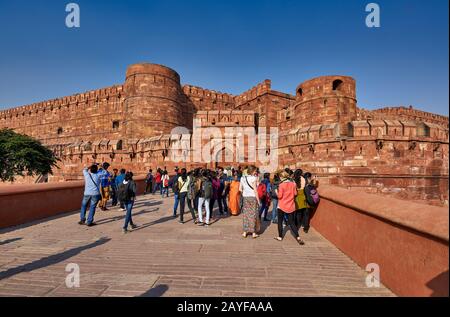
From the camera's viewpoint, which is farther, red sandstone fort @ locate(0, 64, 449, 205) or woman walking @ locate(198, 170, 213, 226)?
red sandstone fort @ locate(0, 64, 449, 205)

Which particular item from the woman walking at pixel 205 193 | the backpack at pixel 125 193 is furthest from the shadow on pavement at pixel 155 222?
the woman walking at pixel 205 193

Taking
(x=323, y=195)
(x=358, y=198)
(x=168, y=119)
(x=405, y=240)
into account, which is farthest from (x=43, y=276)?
(x=168, y=119)

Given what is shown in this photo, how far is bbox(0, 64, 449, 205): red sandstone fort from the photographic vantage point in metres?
11.7

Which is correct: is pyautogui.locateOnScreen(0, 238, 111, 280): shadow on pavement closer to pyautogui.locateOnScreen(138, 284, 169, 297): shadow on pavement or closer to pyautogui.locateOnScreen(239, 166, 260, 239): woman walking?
pyautogui.locateOnScreen(138, 284, 169, 297): shadow on pavement

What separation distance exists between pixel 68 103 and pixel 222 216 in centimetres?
3474

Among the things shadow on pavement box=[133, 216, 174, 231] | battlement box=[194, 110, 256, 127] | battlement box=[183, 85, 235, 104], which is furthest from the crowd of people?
battlement box=[183, 85, 235, 104]

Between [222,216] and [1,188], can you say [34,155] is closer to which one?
[1,188]

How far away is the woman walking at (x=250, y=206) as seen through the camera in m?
4.51

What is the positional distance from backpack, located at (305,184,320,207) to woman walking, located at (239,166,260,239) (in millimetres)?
1063

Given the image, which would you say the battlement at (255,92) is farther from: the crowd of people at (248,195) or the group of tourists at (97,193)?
the group of tourists at (97,193)

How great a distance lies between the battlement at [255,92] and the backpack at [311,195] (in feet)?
69.4

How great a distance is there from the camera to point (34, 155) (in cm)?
1808

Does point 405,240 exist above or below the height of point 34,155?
below

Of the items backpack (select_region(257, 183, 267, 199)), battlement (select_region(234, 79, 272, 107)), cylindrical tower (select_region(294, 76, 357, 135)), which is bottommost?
backpack (select_region(257, 183, 267, 199))
